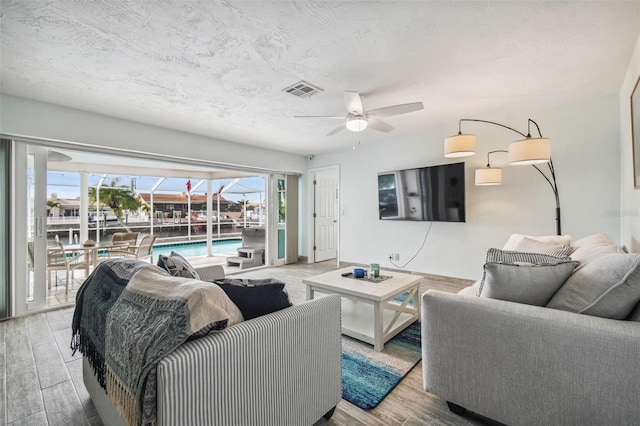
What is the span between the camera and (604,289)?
121cm

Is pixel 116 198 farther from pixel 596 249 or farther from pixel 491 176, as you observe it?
pixel 596 249

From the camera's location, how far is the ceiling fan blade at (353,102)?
242 centimetres

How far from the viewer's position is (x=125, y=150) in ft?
12.1

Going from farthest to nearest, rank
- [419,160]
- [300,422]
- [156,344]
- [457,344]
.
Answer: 1. [419,160]
2. [457,344]
3. [300,422]
4. [156,344]

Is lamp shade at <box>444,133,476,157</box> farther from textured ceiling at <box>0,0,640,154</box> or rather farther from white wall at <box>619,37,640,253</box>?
white wall at <box>619,37,640,253</box>

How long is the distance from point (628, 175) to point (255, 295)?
11.7 feet

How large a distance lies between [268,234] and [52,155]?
3.50m

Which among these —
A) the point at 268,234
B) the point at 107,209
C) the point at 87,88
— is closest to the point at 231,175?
the point at 268,234

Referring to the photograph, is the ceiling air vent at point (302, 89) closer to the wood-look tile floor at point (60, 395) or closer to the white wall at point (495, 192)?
the white wall at point (495, 192)

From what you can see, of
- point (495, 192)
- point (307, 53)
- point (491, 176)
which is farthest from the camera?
point (495, 192)

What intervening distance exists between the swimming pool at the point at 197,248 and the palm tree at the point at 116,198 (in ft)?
5.19

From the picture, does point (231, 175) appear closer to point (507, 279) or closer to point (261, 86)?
point (261, 86)

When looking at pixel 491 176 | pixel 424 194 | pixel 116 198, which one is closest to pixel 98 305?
pixel 491 176

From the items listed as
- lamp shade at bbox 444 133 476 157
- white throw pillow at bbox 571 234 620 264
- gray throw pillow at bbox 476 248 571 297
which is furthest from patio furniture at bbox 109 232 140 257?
white throw pillow at bbox 571 234 620 264
